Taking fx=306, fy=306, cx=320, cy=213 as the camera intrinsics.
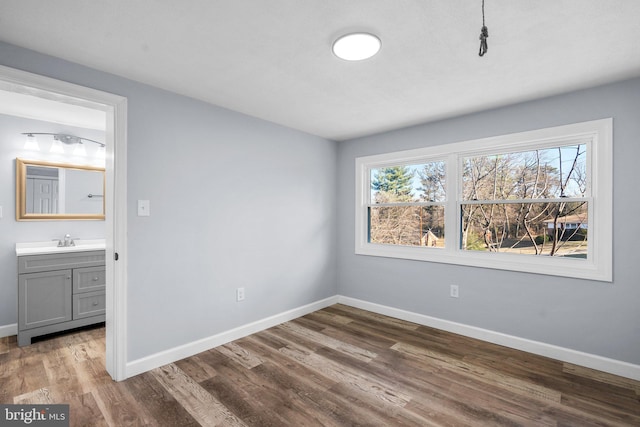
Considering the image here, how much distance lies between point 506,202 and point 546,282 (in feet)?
2.61

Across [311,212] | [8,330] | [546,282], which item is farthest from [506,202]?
[8,330]

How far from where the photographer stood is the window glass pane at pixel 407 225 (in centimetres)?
352

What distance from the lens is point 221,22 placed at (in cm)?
169

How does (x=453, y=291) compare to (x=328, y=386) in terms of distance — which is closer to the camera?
(x=328, y=386)

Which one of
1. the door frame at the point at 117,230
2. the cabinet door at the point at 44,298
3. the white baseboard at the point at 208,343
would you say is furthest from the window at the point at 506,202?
the cabinet door at the point at 44,298

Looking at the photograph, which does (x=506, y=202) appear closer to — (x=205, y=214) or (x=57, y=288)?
(x=205, y=214)

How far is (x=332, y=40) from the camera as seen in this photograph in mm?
1849

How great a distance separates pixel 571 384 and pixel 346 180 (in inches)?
120

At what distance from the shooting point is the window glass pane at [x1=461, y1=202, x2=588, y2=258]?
Result: 8.79 ft

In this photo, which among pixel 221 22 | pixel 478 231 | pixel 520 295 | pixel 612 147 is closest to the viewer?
pixel 221 22

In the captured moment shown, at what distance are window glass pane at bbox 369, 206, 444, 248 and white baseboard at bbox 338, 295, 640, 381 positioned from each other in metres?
0.83

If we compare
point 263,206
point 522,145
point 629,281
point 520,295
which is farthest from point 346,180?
point 629,281

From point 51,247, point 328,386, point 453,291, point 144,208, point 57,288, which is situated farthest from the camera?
point 51,247

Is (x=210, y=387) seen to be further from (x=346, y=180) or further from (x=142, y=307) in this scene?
(x=346, y=180)
